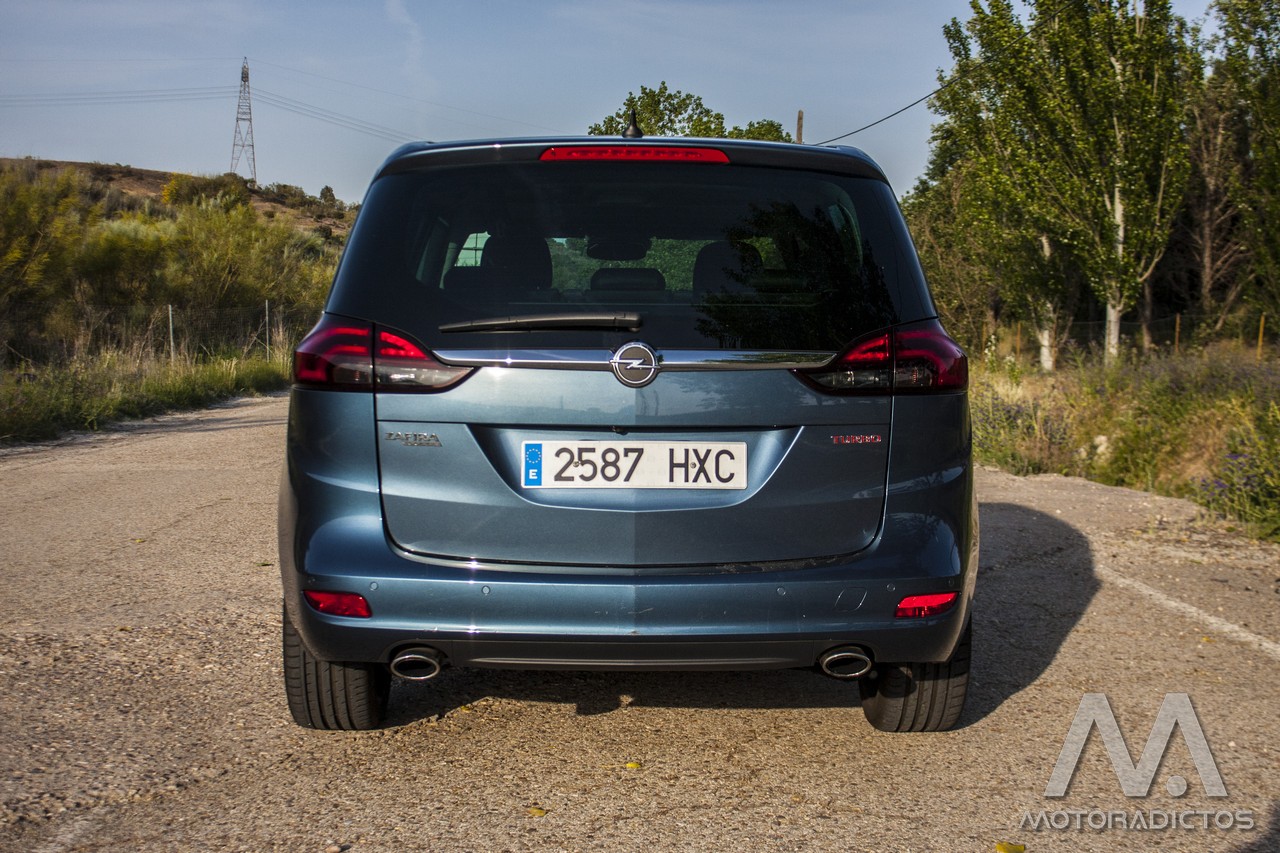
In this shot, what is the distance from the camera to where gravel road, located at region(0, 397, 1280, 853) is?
289 centimetres

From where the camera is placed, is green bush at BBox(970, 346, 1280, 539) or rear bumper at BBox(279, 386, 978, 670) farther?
green bush at BBox(970, 346, 1280, 539)

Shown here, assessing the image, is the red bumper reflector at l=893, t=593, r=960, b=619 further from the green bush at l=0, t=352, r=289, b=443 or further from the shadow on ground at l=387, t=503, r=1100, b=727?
the green bush at l=0, t=352, r=289, b=443

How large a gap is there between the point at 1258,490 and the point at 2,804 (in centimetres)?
693

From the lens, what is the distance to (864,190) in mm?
3184

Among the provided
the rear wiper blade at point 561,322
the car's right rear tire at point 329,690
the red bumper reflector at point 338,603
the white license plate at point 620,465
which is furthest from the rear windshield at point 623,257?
the car's right rear tire at point 329,690

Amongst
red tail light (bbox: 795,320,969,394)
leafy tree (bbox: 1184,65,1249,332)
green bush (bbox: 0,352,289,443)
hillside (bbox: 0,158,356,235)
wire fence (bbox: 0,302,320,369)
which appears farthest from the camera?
hillside (bbox: 0,158,356,235)

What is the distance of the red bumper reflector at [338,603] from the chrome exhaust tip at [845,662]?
1.16 m

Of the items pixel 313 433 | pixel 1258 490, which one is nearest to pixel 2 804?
pixel 313 433

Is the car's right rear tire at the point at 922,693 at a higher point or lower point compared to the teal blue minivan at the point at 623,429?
lower

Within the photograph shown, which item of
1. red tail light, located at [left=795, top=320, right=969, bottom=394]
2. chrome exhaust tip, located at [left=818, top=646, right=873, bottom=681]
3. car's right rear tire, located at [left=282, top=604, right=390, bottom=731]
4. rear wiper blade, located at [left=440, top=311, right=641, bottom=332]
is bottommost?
car's right rear tire, located at [left=282, top=604, right=390, bottom=731]

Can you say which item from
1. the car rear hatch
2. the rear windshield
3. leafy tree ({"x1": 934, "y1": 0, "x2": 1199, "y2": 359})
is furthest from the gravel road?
leafy tree ({"x1": 934, "y1": 0, "x2": 1199, "y2": 359})

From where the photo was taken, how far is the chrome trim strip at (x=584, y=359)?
9.29ft

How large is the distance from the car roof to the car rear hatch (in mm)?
147

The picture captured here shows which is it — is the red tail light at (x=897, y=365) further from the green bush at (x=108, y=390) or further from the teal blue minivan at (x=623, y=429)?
the green bush at (x=108, y=390)
